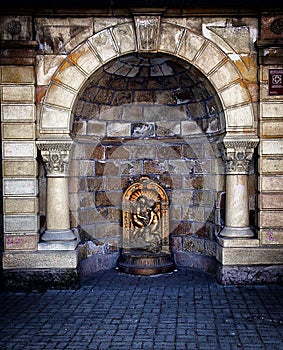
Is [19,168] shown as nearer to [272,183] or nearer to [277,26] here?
[272,183]

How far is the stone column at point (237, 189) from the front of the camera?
628 cm

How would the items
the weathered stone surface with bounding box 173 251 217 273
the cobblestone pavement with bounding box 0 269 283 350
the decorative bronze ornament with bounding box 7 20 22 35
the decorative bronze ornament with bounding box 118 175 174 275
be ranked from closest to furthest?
the cobblestone pavement with bounding box 0 269 283 350
the decorative bronze ornament with bounding box 7 20 22 35
the weathered stone surface with bounding box 173 251 217 273
the decorative bronze ornament with bounding box 118 175 174 275

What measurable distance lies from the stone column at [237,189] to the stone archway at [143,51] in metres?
0.02

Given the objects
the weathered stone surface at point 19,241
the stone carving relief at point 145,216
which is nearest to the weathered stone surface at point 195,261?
the stone carving relief at point 145,216

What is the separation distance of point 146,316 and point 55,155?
2.57 metres

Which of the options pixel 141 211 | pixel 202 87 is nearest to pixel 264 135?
pixel 202 87

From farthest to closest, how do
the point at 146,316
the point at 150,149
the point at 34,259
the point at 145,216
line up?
1. the point at 150,149
2. the point at 145,216
3. the point at 34,259
4. the point at 146,316

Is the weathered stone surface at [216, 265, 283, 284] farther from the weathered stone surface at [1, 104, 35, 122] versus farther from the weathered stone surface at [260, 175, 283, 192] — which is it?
the weathered stone surface at [1, 104, 35, 122]

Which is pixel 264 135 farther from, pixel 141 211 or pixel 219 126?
pixel 141 211

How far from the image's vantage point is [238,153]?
6270 millimetres

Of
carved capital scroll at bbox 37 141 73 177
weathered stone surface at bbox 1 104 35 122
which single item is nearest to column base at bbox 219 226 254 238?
carved capital scroll at bbox 37 141 73 177

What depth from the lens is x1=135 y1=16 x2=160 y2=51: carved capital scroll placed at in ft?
20.3

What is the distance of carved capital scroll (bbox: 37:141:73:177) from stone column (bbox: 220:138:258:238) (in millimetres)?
2286

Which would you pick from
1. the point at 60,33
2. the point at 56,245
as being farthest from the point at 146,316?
the point at 60,33
